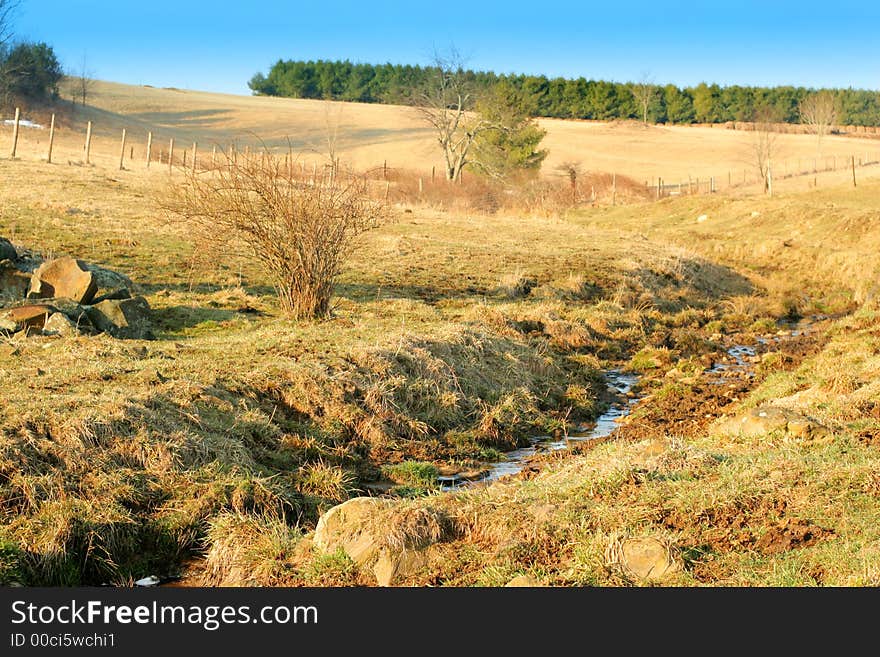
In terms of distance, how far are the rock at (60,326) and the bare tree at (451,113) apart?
44184mm

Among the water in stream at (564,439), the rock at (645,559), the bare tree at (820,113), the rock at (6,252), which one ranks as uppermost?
the bare tree at (820,113)

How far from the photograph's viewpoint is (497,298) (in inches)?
768

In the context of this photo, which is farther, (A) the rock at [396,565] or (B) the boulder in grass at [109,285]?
(B) the boulder in grass at [109,285]

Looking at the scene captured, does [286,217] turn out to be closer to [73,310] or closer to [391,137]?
[73,310]

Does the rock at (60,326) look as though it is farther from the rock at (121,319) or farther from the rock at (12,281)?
the rock at (12,281)

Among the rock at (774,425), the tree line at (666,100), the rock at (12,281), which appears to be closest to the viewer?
the rock at (774,425)

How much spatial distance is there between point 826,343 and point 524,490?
1189cm

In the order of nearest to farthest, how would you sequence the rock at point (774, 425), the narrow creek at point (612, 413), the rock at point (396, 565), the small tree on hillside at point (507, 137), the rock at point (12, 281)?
the rock at point (396, 565)
the rock at point (774, 425)
the narrow creek at point (612, 413)
the rock at point (12, 281)
the small tree on hillside at point (507, 137)

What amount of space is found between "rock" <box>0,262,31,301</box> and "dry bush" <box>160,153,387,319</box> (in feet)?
7.85

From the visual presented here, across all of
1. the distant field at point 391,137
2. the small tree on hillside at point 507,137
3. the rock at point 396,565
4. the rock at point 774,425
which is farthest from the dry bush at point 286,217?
the distant field at point 391,137

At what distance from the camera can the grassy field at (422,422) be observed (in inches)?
280

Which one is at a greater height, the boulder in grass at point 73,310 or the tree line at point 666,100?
the tree line at point 666,100

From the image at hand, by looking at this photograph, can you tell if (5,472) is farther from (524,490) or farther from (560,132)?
(560,132)

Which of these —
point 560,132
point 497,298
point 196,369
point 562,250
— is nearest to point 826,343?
point 497,298
